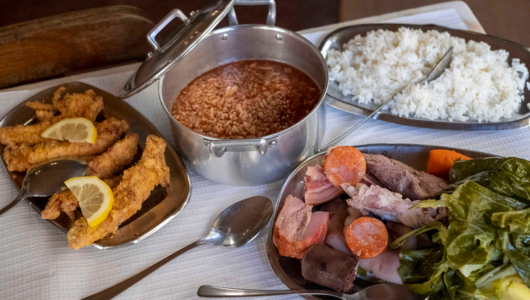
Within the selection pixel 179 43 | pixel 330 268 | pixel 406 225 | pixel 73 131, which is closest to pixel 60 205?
pixel 73 131

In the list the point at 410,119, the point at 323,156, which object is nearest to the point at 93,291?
the point at 323,156

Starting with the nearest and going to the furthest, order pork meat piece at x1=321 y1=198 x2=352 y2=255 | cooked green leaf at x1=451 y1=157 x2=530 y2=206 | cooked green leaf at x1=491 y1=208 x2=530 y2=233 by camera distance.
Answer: cooked green leaf at x1=491 y1=208 x2=530 y2=233
cooked green leaf at x1=451 y1=157 x2=530 y2=206
pork meat piece at x1=321 y1=198 x2=352 y2=255

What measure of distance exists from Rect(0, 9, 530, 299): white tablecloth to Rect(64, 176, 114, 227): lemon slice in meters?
0.16

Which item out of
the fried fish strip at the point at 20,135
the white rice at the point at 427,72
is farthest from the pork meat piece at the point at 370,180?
the fried fish strip at the point at 20,135

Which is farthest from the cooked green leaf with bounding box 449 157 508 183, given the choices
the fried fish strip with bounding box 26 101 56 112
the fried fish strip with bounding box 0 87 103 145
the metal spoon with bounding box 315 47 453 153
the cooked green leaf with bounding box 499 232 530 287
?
the fried fish strip with bounding box 26 101 56 112

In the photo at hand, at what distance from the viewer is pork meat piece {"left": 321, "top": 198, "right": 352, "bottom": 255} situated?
134 cm

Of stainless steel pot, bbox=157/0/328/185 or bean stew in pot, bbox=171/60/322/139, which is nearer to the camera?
stainless steel pot, bbox=157/0/328/185

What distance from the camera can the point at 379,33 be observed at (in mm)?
2197

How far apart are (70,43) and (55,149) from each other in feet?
2.92

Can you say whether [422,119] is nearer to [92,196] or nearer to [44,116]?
[92,196]

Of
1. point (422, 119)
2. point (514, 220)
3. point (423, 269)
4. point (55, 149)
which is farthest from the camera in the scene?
point (422, 119)

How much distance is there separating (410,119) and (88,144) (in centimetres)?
142

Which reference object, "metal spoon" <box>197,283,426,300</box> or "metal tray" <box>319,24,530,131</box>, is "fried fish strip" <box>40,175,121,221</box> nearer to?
"metal spoon" <box>197,283,426,300</box>

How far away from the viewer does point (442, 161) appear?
153 cm
